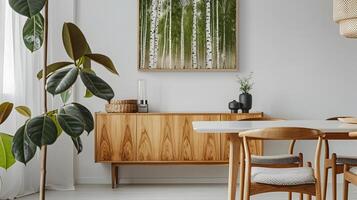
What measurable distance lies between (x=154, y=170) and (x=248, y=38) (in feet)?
5.90

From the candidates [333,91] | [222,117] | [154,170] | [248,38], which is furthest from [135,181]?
[333,91]

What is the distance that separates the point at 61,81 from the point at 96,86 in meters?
0.15

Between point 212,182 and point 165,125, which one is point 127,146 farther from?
point 212,182

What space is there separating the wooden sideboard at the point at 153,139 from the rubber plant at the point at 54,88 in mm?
2950

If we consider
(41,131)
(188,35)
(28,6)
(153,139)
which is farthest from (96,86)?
(188,35)

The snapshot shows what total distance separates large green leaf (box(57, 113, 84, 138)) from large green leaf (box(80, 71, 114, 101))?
5.9 inches

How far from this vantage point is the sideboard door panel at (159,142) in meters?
5.55

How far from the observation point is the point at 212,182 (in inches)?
235

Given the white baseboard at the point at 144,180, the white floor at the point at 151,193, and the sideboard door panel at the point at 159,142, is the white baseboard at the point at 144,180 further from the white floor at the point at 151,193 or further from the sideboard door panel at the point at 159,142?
the sideboard door panel at the point at 159,142

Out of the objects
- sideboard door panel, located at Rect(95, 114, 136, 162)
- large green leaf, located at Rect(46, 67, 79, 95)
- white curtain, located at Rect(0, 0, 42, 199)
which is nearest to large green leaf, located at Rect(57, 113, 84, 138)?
large green leaf, located at Rect(46, 67, 79, 95)

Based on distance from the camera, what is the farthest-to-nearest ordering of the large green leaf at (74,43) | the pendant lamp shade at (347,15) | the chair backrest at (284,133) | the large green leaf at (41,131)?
1. the pendant lamp shade at (347,15)
2. the chair backrest at (284,133)
3. the large green leaf at (74,43)
4. the large green leaf at (41,131)

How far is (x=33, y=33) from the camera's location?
8.07 ft

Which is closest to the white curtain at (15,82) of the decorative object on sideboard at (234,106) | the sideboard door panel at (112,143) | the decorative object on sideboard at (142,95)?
the sideboard door panel at (112,143)

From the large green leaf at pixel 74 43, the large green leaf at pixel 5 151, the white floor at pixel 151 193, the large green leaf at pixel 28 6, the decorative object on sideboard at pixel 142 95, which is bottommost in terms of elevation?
the white floor at pixel 151 193
